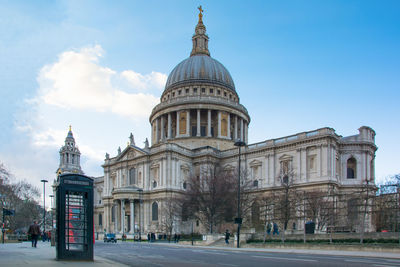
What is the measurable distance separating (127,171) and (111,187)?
7.45m

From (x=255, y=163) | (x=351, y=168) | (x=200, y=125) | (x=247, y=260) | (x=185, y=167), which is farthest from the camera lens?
(x=200, y=125)

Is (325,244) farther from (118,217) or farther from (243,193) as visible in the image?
(118,217)

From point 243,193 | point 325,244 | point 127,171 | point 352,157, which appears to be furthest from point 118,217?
point 325,244

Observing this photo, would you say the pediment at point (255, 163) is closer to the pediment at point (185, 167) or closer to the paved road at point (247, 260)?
the pediment at point (185, 167)

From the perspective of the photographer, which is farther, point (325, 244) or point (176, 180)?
point (176, 180)

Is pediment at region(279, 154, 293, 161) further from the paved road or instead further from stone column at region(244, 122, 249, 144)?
the paved road

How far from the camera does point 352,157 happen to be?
2539 inches

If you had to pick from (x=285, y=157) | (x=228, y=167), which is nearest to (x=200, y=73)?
(x=228, y=167)

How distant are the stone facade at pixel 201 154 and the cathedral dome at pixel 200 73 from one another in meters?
0.23

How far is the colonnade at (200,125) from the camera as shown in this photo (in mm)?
86688

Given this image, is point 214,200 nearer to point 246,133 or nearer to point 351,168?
point 351,168

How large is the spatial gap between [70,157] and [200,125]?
167 feet

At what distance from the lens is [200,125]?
8794cm

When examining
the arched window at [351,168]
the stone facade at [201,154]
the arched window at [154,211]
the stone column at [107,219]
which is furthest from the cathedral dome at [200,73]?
the arched window at [351,168]
